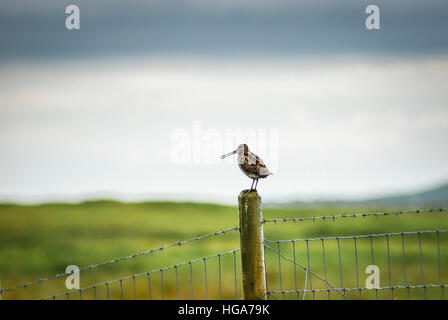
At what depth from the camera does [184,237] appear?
32219 mm

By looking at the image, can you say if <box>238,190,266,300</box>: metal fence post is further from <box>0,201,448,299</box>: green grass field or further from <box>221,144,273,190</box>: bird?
<box>0,201,448,299</box>: green grass field

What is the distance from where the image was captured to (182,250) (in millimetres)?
29797

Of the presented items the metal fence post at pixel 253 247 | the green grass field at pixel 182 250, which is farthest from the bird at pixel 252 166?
the green grass field at pixel 182 250

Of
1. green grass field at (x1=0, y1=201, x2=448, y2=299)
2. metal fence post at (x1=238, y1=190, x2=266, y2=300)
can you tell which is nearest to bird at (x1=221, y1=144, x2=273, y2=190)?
metal fence post at (x1=238, y1=190, x2=266, y2=300)

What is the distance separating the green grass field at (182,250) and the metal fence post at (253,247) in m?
10.7

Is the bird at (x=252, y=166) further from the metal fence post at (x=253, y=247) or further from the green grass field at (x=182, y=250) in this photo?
the green grass field at (x=182, y=250)

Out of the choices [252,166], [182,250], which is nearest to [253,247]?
[252,166]

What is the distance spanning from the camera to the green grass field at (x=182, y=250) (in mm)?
22112

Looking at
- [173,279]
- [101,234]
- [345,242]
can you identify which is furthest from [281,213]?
[173,279]

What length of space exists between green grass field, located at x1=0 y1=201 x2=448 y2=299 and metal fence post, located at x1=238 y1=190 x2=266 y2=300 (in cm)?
1074

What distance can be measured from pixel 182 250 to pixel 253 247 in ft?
74.0

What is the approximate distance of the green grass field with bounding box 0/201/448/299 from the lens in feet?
72.5

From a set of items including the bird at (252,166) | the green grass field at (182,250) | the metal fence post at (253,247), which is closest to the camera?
the metal fence post at (253,247)

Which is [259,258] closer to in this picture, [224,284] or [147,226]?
[224,284]
